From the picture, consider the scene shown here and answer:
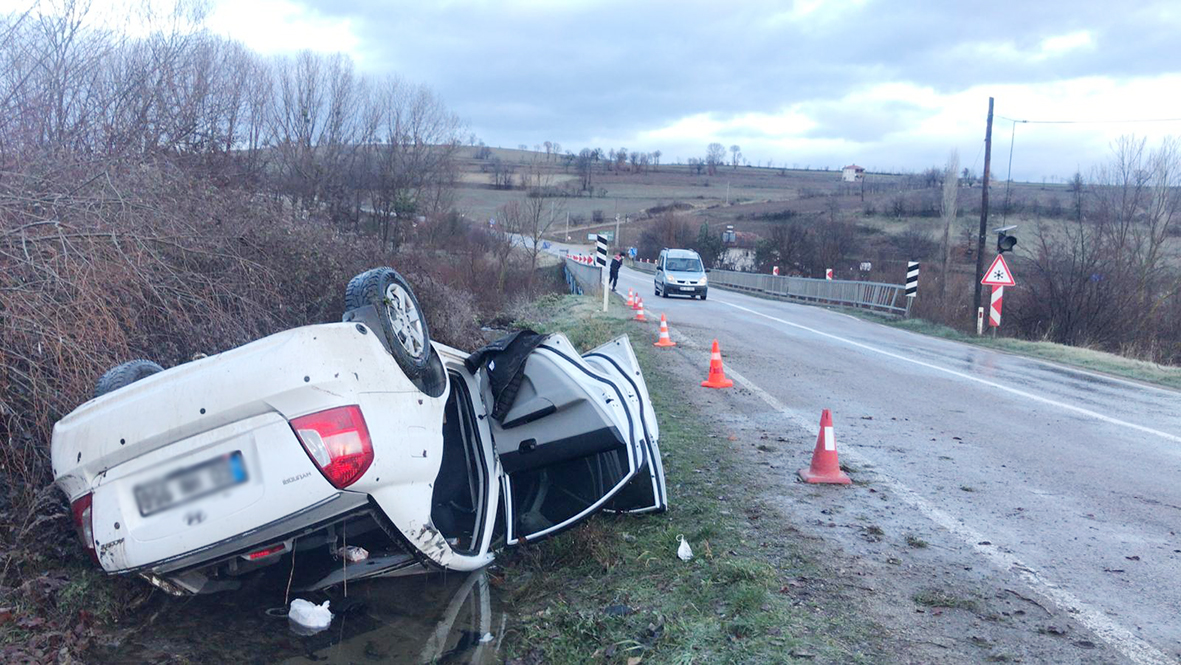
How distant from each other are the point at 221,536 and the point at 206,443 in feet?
1.29

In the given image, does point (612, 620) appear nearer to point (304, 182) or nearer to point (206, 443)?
point (206, 443)

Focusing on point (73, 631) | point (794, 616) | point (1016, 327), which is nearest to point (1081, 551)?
point (794, 616)

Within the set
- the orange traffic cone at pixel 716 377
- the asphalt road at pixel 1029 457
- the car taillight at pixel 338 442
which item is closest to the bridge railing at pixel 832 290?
the asphalt road at pixel 1029 457

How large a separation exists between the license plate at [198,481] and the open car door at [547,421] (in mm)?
1957

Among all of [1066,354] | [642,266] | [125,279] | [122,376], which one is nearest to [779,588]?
[122,376]

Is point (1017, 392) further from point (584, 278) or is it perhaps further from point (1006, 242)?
point (584, 278)

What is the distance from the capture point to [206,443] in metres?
3.65

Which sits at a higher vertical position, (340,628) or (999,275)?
(999,275)

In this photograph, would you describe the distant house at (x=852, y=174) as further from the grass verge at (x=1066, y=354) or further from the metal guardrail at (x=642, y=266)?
the grass verge at (x=1066, y=354)

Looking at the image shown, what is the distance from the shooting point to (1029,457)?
26.0 ft

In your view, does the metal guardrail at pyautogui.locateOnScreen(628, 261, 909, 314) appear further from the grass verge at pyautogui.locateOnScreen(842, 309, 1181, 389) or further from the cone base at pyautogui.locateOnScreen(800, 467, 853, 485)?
the cone base at pyautogui.locateOnScreen(800, 467, 853, 485)

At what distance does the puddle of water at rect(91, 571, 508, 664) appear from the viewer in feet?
13.6

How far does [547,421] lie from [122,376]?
2.38 meters

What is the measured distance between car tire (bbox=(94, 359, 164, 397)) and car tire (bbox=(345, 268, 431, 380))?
4.05 feet
